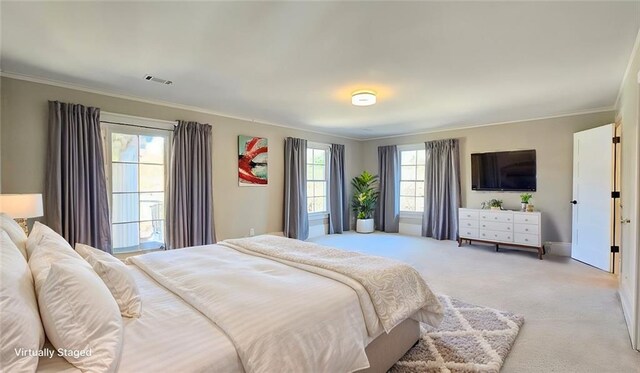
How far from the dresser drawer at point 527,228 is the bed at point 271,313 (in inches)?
145

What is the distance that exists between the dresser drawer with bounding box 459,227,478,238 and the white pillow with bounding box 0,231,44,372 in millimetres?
5846

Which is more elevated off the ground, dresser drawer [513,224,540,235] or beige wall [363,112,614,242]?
beige wall [363,112,614,242]

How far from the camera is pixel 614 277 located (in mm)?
3746

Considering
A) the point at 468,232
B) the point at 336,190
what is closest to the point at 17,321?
the point at 468,232

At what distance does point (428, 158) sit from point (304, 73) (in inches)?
165

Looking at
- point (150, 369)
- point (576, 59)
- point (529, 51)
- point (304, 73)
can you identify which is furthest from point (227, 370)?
point (576, 59)

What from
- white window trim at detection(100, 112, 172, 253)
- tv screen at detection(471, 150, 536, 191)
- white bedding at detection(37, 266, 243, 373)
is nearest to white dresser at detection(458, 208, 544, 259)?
tv screen at detection(471, 150, 536, 191)

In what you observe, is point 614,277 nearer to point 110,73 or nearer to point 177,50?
point 177,50

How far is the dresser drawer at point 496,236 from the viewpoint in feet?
16.8

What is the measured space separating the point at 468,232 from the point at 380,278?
4.43 meters

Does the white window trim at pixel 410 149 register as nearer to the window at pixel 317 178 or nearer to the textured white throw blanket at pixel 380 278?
the window at pixel 317 178

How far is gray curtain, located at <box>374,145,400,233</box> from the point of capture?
7070 mm

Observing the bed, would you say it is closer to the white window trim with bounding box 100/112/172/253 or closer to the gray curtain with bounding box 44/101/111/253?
the gray curtain with bounding box 44/101/111/253

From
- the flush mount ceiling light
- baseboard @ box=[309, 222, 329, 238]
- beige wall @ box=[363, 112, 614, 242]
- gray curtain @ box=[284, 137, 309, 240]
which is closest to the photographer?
the flush mount ceiling light
